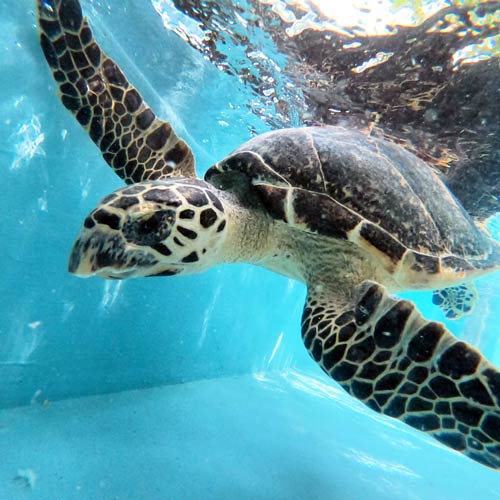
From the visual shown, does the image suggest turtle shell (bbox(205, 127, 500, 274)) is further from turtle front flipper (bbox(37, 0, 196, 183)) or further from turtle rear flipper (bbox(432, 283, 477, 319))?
turtle rear flipper (bbox(432, 283, 477, 319))

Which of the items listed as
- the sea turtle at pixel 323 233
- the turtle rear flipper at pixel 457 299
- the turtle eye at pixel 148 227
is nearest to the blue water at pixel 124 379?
the sea turtle at pixel 323 233

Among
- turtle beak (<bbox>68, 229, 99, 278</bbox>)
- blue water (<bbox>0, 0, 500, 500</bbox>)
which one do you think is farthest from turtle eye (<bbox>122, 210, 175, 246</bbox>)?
blue water (<bbox>0, 0, 500, 500</bbox>)

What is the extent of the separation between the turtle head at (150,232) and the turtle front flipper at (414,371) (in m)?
1.21

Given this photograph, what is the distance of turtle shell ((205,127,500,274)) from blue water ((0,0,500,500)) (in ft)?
6.53

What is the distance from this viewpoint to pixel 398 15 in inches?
191

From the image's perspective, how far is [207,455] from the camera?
3.96 m

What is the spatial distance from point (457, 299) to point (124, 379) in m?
7.04

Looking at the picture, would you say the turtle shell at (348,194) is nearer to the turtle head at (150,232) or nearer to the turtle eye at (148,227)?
the turtle head at (150,232)

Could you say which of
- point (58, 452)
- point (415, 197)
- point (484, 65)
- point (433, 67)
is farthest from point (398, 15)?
point (58, 452)

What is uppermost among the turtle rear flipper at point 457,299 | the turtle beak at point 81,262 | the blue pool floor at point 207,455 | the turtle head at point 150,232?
the turtle rear flipper at point 457,299

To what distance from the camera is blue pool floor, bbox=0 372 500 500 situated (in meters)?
3.18

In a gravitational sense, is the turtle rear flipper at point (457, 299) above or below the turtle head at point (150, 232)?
above

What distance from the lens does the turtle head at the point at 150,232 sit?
2.38m

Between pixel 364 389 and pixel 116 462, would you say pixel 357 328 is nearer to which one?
pixel 364 389
